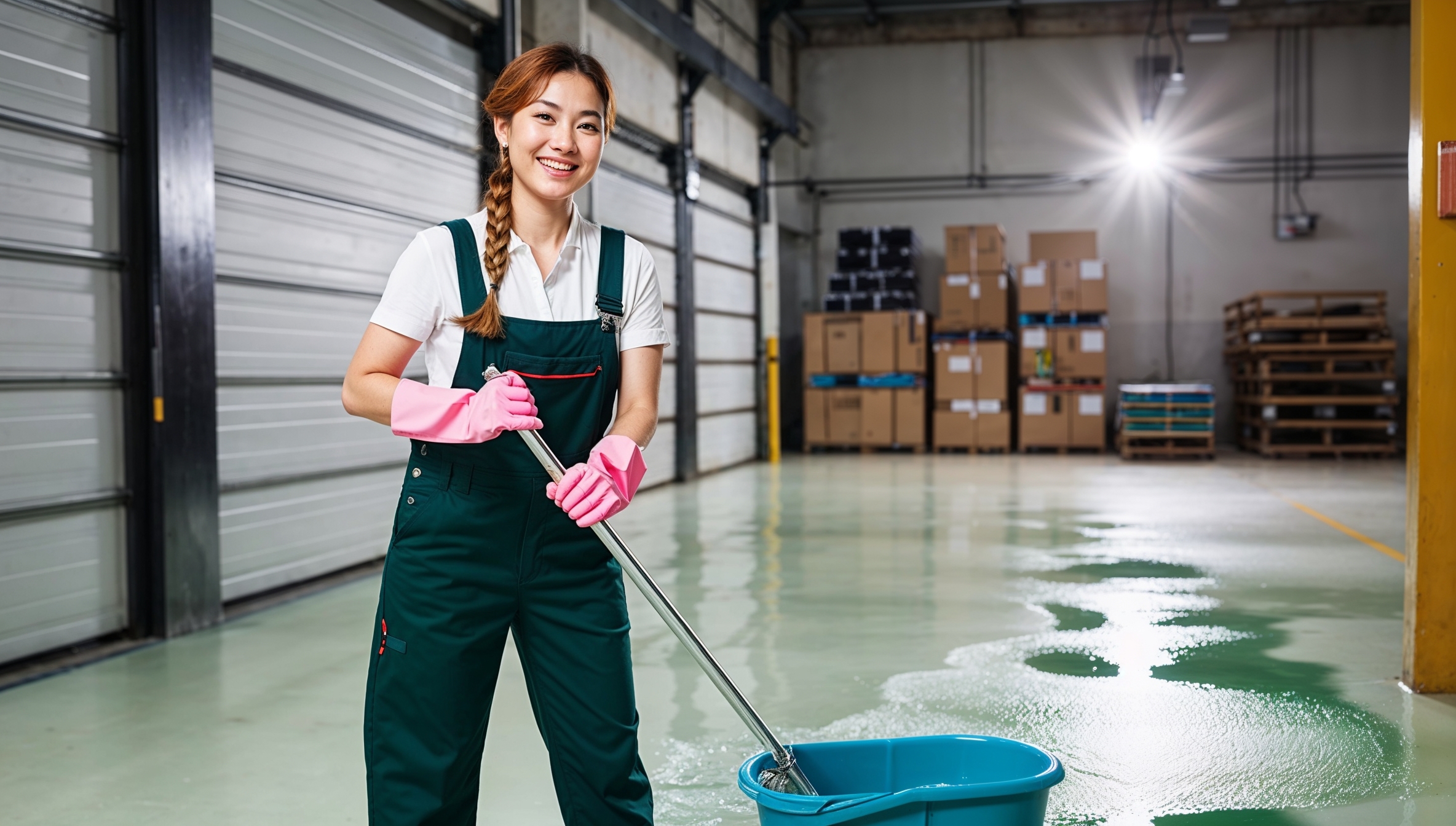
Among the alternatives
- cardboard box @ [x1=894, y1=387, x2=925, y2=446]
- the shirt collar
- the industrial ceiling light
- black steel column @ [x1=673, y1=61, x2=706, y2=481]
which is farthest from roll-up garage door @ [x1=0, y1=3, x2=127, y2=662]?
the industrial ceiling light

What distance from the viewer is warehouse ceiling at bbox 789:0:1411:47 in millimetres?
15781

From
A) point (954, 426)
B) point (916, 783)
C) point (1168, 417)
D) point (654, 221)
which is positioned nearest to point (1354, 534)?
point (1168, 417)

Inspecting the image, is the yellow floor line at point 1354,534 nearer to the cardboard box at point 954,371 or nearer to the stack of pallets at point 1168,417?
the stack of pallets at point 1168,417

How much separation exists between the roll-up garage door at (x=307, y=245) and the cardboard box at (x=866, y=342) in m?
8.83

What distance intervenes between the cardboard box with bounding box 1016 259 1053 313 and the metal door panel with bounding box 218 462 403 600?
10.2 metres

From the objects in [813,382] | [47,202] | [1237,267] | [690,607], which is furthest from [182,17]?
[1237,267]

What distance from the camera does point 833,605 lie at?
572 cm

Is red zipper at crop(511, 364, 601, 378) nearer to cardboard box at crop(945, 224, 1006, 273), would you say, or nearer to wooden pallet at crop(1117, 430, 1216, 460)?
wooden pallet at crop(1117, 430, 1216, 460)

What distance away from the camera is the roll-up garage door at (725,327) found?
12805 millimetres

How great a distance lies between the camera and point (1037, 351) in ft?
50.1

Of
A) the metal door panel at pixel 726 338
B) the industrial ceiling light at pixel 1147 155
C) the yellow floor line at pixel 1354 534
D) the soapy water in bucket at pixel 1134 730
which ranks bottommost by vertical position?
the soapy water in bucket at pixel 1134 730

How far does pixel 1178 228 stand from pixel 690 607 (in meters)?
13.1

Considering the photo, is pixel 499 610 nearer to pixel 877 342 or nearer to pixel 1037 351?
pixel 877 342

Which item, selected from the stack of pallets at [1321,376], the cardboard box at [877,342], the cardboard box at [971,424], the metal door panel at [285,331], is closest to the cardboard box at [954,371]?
the cardboard box at [971,424]
